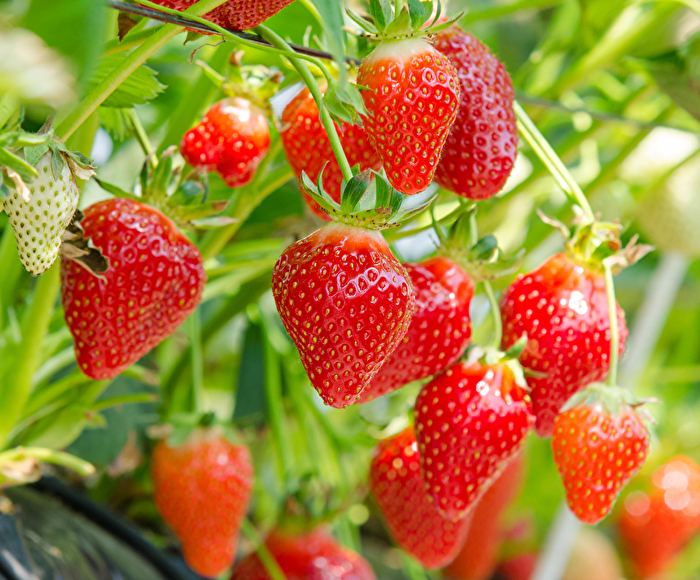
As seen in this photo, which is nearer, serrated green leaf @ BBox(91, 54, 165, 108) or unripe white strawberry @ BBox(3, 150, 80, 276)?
unripe white strawberry @ BBox(3, 150, 80, 276)

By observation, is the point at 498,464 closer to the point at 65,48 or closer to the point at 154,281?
the point at 154,281

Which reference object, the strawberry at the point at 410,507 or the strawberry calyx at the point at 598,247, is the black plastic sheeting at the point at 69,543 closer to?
the strawberry at the point at 410,507

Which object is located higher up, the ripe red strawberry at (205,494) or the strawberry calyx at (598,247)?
the strawberry calyx at (598,247)

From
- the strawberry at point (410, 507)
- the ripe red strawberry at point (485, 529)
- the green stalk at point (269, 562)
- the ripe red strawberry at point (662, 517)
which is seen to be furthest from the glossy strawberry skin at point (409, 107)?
the ripe red strawberry at point (662, 517)

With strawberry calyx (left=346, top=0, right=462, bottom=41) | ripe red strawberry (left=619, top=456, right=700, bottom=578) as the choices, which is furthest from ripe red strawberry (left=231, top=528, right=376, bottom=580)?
ripe red strawberry (left=619, top=456, right=700, bottom=578)

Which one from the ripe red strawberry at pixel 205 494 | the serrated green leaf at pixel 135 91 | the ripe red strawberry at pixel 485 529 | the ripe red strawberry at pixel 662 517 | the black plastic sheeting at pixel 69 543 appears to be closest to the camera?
the serrated green leaf at pixel 135 91

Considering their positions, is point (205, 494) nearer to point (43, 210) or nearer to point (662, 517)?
point (43, 210)

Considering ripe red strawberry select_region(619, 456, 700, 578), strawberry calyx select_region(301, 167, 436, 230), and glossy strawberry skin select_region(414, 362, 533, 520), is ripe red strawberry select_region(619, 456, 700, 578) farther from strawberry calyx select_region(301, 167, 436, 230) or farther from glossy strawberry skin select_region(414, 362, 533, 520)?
strawberry calyx select_region(301, 167, 436, 230)
